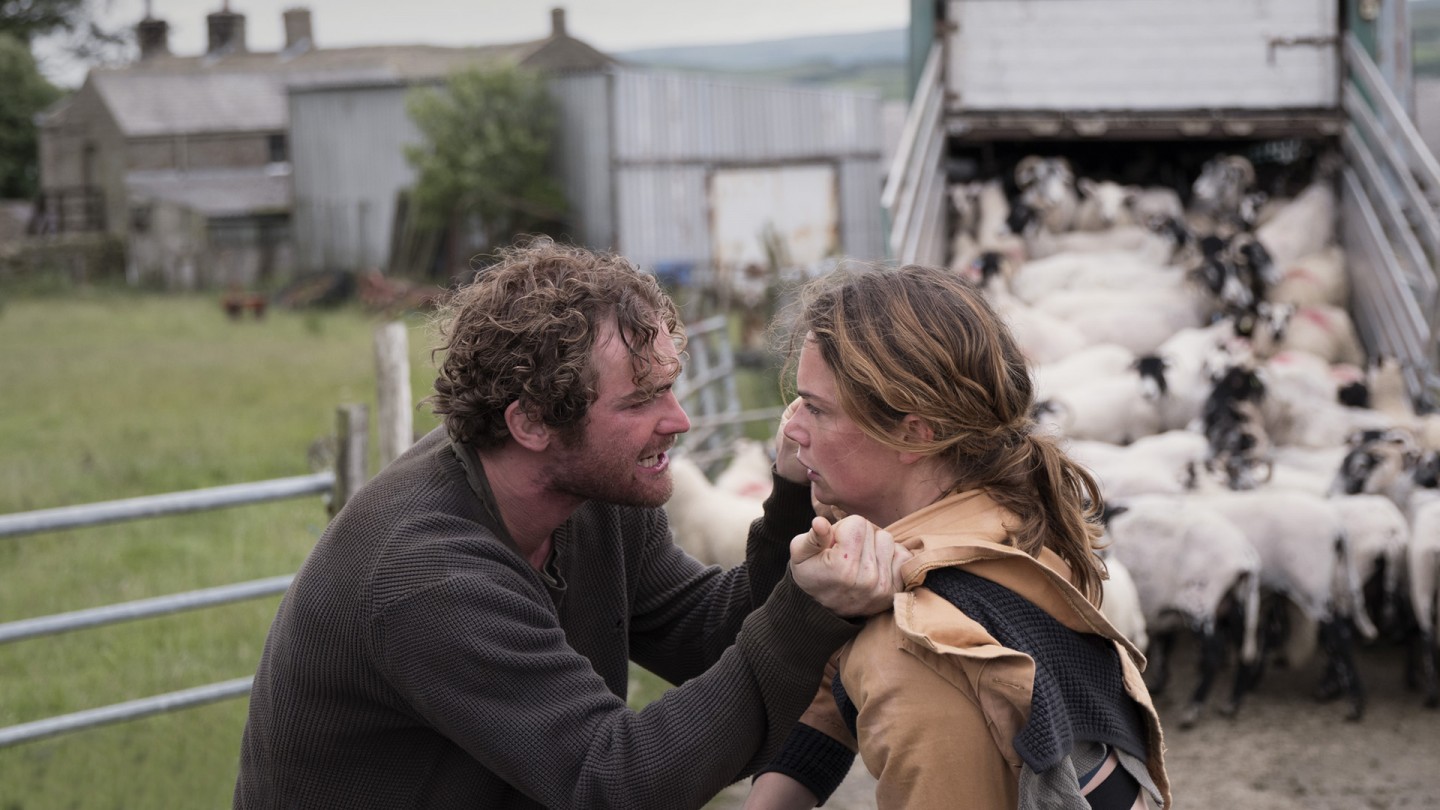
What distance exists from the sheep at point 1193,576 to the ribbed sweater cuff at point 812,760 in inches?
157

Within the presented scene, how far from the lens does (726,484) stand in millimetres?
7492

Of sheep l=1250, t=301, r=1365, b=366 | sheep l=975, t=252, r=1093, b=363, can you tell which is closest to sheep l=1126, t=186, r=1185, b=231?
sheep l=1250, t=301, r=1365, b=366

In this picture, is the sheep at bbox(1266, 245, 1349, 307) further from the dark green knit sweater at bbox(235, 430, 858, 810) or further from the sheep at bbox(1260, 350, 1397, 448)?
the dark green knit sweater at bbox(235, 430, 858, 810)

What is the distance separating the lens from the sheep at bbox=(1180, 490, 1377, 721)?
19.9ft

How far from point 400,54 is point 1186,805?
49555mm

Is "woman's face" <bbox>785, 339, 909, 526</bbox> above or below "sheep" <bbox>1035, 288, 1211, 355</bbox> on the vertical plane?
above

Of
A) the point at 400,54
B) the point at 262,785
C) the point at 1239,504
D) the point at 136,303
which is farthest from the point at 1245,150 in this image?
the point at 400,54

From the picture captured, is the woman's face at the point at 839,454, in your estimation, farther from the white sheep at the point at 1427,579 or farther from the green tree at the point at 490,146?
the green tree at the point at 490,146

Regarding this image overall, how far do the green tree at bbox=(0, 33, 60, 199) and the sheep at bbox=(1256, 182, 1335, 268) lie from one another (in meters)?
44.2

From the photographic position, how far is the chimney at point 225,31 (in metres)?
53.3

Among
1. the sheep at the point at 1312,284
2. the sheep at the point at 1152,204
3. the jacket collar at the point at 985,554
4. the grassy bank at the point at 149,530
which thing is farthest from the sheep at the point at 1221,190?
the jacket collar at the point at 985,554

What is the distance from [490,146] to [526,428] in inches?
871

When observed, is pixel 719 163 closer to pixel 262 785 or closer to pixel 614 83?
pixel 614 83

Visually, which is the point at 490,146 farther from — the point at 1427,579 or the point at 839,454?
the point at 839,454
